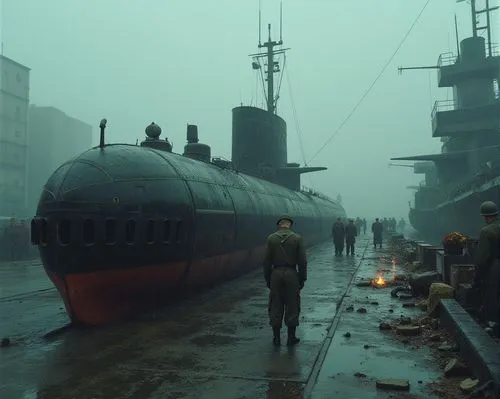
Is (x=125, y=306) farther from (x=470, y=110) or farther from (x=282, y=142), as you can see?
(x=470, y=110)

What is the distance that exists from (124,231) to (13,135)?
2855 inches

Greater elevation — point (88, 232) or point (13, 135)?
point (13, 135)

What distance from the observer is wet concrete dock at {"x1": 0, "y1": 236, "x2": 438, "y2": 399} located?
5.23 metres

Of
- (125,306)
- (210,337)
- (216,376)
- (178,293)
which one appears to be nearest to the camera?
(216,376)

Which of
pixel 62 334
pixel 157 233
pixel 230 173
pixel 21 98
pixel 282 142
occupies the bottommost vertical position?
pixel 62 334

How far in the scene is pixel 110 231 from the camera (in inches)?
332

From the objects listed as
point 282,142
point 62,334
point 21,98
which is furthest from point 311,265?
point 21,98

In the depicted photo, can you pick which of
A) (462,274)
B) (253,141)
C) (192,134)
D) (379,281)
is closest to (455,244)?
(462,274)

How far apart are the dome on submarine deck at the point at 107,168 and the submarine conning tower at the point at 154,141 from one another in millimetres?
1918

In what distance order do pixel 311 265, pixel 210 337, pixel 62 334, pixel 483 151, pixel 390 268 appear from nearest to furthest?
pixel 210 337 < pixel 62 334 < pixel 390 268 < pixel 311 265 < pixel 483 151

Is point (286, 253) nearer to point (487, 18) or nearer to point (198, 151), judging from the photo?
point (198, 151)

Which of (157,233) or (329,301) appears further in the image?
(329,301)

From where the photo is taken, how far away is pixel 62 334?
314 inches

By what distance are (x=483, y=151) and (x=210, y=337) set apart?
41598 millimetres
